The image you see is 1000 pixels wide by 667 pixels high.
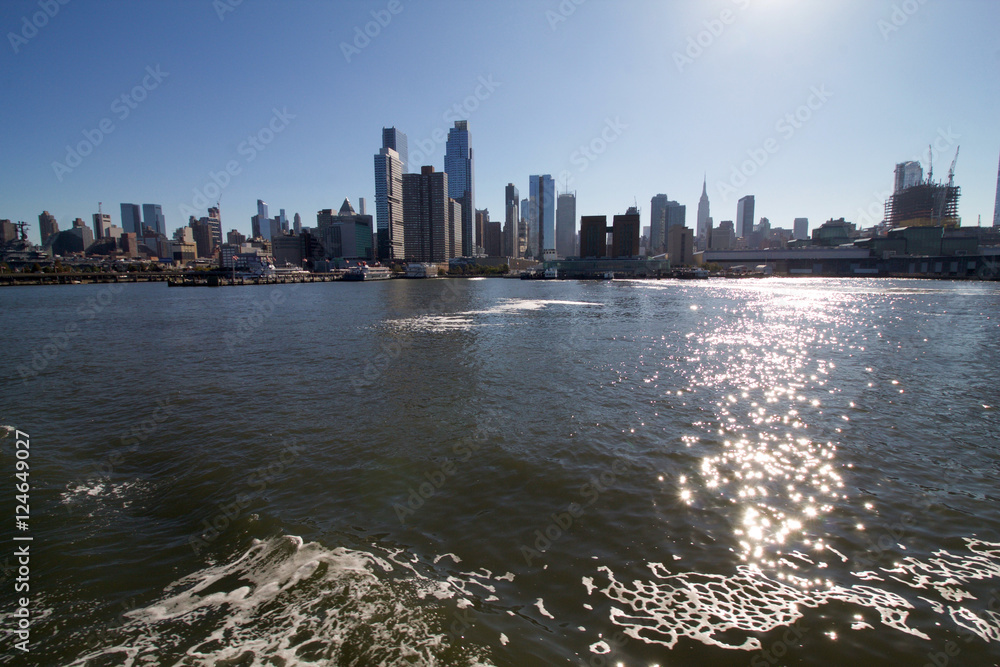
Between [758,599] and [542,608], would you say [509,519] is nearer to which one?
[542,608]

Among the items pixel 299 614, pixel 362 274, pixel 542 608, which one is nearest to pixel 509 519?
pixel 542 608

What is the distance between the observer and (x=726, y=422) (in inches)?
560

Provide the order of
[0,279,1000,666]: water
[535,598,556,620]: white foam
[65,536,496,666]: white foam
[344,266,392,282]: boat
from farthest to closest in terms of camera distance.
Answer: [344,266,392,282]: boat → [535,598,556,620]: white foam → [0,279,1000,666]: water → [65,536,496,666]: white foam

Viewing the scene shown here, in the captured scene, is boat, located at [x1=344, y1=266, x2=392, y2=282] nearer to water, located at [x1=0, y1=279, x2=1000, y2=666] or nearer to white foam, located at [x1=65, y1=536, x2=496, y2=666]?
water, located at [x1=0, y1=279, x2=1000, y2=666]

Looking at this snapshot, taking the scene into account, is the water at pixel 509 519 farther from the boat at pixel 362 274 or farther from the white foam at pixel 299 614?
the boat at pixel 362 274

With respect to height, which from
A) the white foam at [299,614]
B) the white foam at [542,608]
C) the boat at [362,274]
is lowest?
the white foam at [542,608]

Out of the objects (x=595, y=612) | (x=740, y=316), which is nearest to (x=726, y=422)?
(x=595, y=612)

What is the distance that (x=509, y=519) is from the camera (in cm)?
877

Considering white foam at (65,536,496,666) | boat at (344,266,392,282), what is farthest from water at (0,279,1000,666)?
boat at (344,266,392,282)

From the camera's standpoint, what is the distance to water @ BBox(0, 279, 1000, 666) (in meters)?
5.92

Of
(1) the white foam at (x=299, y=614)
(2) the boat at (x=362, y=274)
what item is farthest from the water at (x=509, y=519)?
(2) the boat at (x=362, y=274)

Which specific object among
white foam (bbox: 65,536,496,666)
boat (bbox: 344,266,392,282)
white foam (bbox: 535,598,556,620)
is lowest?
white foam (bbox: 535,598,556,620)

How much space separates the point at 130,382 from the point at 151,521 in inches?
582

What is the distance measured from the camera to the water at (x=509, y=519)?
592 centimetres
